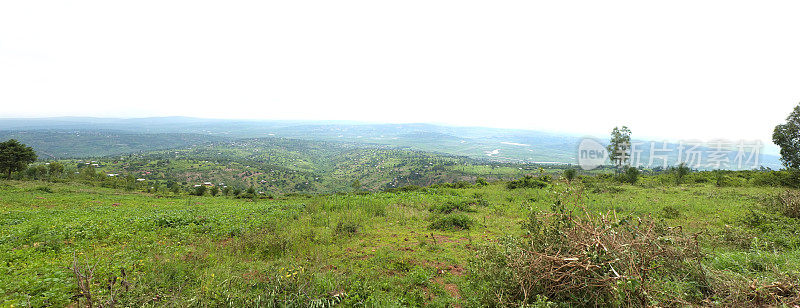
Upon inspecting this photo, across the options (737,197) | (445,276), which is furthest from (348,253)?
(737,197)

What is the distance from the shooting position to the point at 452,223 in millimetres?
10961

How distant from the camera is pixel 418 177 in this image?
284ft

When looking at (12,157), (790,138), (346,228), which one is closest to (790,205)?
(346,228)

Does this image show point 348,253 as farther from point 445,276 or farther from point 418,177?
point 418,177

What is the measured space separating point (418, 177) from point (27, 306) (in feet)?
274

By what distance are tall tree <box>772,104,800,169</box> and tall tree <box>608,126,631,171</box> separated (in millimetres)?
12685

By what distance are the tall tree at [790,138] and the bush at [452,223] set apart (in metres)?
28.5

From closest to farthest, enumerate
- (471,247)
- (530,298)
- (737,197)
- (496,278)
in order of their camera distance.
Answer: (530,298) < (496,278) < (471,247) < (737,197)

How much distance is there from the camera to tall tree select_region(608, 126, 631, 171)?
33312 mm

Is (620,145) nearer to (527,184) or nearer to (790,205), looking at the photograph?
(527,184)

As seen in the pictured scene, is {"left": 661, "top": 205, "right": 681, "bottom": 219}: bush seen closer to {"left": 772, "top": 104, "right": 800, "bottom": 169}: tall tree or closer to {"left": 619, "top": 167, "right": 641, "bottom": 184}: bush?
{"left": 619, "top": 167, "right": 641, "bottom": 184}: bush

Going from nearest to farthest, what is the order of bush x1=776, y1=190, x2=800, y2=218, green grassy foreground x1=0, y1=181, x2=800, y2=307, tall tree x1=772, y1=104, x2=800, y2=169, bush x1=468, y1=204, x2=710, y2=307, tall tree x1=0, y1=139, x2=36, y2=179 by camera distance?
bush x1=468, y1=204, x2=710, y2=307, green grassy foreground x1=0, y1=181, x2=800, y2=307, bush x1=776, y1=190, x2=800, y2=218, tall tree x1=772, y1=104, x2=800, y2=169, tall tree x1=0, y1=139, x2=36, y2=179

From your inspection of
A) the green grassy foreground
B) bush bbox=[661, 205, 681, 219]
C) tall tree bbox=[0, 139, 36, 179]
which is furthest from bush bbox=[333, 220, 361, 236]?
tall tree bbox=[0, 139, 36, 179]

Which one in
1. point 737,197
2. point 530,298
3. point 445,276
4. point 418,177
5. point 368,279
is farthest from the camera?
point 418,177
